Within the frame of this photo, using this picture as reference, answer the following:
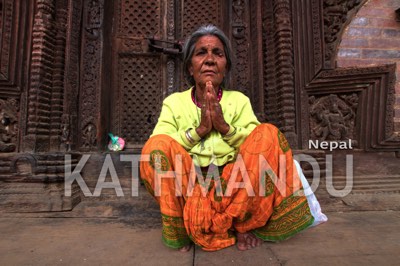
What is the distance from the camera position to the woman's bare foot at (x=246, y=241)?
1.64 m

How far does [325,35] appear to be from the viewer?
3.12 m

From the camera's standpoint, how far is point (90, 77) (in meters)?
3.22

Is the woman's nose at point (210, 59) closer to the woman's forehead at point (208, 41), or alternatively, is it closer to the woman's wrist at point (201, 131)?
the woman's forehead at point (208, 41)

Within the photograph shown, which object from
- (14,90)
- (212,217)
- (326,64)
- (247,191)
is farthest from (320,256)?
(14,90)

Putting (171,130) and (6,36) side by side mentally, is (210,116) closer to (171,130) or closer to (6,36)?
(171,130)

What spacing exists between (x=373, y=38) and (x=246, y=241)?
288 centimetres

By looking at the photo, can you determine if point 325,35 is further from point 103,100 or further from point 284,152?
point 103,100

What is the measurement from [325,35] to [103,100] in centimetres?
275

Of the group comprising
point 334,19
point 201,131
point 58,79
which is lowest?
point 201,131

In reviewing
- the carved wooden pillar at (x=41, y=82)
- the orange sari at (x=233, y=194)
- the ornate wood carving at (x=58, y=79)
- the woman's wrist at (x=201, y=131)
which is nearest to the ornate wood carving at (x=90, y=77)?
the ornate wood carving at (x=58, y=79)

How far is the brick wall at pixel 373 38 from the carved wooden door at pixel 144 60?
1.63 m

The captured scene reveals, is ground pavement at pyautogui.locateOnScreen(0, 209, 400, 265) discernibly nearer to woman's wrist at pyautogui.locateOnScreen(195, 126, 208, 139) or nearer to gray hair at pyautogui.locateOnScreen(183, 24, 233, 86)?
woman's wrist at pyautogui.locateOnScreen(195, 126, 208, 139)

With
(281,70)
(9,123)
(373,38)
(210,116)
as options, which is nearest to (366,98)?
(373,38)

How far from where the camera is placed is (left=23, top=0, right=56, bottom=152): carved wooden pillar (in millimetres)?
2750
